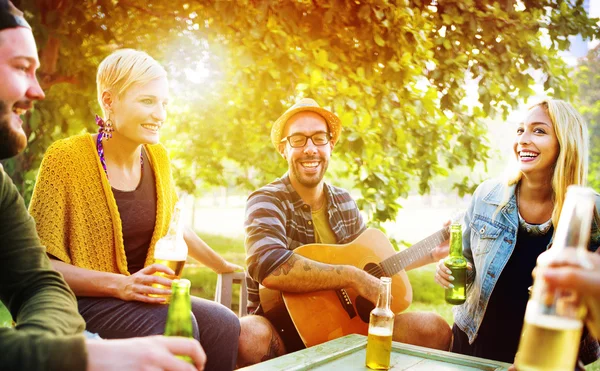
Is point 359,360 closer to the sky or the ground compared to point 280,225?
closer to the ground

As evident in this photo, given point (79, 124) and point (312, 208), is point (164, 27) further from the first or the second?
point (312, 208)

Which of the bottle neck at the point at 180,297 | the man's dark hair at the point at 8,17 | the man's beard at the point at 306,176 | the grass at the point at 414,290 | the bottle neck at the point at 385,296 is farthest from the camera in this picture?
the grass at the point at 414,290

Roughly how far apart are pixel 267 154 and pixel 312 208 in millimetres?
2069

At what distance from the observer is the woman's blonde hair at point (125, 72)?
2352 millimetres

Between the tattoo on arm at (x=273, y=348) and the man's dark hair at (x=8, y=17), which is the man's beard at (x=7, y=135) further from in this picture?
the tattoo on arm at (x=273, y=348)

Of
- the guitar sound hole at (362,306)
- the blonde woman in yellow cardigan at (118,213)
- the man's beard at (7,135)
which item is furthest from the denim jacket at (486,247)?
the man's beard at (7,135)

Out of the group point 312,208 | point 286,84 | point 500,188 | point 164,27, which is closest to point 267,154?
point 286,84

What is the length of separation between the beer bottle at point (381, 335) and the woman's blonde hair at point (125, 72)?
4.43ft

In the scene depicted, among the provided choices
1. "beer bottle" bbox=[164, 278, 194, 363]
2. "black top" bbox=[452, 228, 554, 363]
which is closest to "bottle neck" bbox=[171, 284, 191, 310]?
"beer bottle" bbox=[164, 278, 194, 363]

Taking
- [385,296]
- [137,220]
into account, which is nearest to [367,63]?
[137,220]

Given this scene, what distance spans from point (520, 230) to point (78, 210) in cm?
217

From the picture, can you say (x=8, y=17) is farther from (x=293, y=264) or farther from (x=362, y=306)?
(x=362, y=306)

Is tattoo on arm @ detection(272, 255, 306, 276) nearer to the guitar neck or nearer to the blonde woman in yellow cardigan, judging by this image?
the blonde woman in yellow cardigan

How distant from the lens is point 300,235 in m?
3.13
